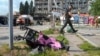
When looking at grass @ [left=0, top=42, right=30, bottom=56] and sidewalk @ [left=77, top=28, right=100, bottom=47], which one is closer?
grass @ [left=0, top=42, right=30, bottom=56]

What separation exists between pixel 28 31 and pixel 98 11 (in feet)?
8.94

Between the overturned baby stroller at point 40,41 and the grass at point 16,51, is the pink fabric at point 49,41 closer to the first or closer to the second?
the overturned baby stroller at point 40,41

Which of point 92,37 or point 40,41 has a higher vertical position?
point 40,41

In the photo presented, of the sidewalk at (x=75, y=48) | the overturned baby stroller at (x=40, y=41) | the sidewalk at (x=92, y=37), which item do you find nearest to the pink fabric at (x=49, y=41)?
the overturned baby stroller at (x=40, y=41)

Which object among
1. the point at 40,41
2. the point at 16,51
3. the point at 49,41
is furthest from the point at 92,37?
the point at 16,51

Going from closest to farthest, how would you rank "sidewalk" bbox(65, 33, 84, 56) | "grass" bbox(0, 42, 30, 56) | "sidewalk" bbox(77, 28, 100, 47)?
1. "grass" bbox(0, 42, 30, 56)
2. "sidewalk" bbox(65, 33, 84, 56)
3. "sidewalk" bbox(77, 28, 100, 47)

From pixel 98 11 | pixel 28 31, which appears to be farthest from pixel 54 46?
pixel 98 11

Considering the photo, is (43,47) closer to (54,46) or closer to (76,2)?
(54,46)

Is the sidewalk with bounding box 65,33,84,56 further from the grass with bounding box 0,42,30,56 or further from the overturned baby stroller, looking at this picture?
the grass with bounding box 0,42,30,56

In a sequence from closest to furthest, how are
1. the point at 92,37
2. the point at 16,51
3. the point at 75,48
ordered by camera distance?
the point at 16,51
the point at 75,48
the point at 92,37

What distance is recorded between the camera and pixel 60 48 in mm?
12242

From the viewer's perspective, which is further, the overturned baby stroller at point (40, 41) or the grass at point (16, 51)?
the overturned baby stroller at point (40, 41)

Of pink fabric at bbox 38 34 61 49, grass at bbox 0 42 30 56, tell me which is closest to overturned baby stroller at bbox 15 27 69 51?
pink fabric at bbox 38 34 61 49

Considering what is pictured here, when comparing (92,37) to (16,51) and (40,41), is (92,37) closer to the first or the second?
(40,41)
